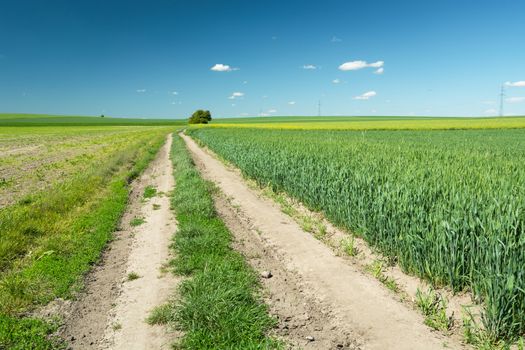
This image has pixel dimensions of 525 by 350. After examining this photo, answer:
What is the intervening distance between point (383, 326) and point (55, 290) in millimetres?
5544

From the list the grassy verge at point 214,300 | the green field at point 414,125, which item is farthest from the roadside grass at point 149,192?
the green field at point 414,125

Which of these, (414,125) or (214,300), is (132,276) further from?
(414,125)

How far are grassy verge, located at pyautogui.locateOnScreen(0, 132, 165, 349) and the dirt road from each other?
324 mm

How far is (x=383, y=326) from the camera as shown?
17.5 feet

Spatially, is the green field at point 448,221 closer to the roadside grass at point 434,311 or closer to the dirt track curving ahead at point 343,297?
the roadside grass at point 434,311

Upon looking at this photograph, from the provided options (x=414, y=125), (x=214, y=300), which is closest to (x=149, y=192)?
(x=214, y=300)

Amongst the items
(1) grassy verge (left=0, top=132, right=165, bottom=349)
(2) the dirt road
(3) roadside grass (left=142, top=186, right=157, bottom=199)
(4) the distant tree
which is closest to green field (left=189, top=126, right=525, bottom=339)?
(2) the dirt road

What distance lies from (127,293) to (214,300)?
1.90 meters

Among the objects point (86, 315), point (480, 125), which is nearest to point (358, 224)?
point (86, 315)

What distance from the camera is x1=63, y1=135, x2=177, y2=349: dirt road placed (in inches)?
201

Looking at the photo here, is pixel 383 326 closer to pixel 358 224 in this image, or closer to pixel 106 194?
pixel 358 224

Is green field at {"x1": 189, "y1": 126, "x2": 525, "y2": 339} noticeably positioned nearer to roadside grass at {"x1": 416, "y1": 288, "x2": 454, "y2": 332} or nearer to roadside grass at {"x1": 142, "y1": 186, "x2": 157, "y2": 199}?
roadside grass at {"x1": 416, "y1": 288, "x2": 454, "y2": 332}

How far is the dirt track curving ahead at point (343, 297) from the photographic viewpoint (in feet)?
16.5

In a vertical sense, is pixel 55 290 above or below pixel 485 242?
below
